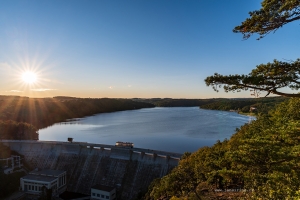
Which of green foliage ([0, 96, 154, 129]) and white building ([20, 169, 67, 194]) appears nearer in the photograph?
white building ([20, 169, 67, 194])

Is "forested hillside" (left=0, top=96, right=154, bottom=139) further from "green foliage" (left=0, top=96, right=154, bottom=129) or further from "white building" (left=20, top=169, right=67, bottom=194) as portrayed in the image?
"white building" (left=20, top=169, right=67, bottom=194)

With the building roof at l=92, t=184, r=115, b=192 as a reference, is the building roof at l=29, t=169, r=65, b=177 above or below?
above

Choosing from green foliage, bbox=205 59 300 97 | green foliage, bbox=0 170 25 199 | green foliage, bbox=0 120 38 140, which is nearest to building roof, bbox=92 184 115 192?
green foliage, bbox=0 170 25 199

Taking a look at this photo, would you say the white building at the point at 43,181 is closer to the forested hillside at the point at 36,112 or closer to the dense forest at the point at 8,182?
the dense forest at the point at 8,182

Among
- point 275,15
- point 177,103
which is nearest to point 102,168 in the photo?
point 275,15

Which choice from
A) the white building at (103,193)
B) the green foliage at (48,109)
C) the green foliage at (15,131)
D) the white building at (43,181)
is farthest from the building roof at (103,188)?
the green foliage at (48,109)

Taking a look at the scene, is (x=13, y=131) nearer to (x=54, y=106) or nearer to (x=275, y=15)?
(x=275, y=15)
